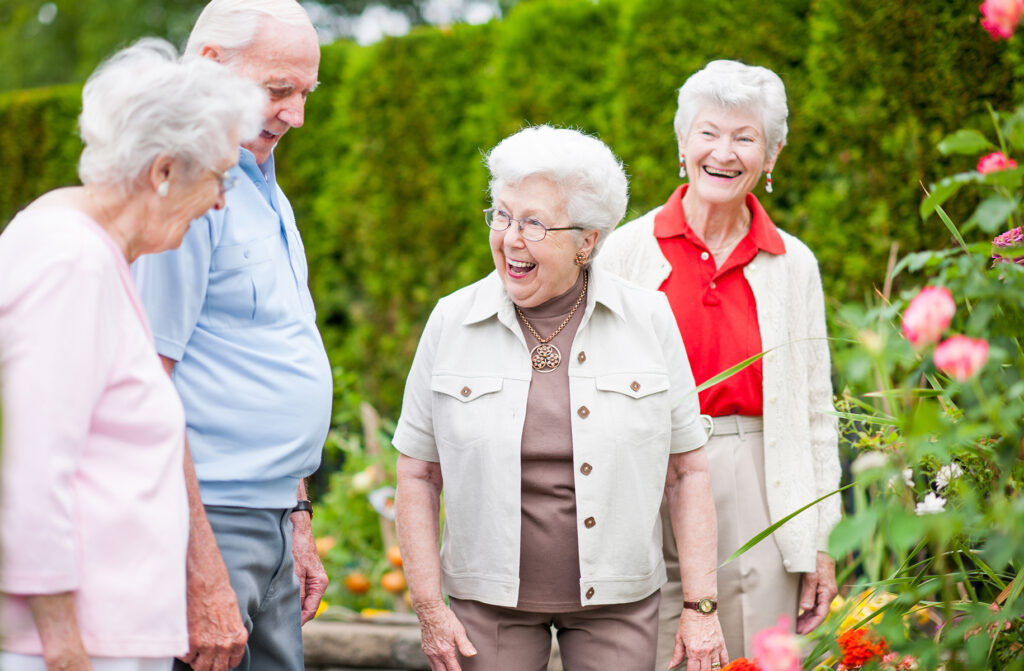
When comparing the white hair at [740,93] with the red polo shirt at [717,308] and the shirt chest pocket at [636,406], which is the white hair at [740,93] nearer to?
the red polo shirt at [717,308]

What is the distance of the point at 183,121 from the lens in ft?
4.99

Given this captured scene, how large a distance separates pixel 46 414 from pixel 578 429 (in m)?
1.08

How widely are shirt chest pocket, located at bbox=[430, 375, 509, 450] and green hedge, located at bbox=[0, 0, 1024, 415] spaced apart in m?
0.97

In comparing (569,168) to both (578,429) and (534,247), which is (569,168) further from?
(578,429)

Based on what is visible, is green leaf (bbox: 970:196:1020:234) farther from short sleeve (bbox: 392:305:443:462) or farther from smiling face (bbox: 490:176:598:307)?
short sleeve (bbox: 392:305:443:462)

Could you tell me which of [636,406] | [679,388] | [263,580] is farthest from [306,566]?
[679,388]

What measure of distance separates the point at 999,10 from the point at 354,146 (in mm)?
4528

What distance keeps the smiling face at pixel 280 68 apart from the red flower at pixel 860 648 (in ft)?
4.61

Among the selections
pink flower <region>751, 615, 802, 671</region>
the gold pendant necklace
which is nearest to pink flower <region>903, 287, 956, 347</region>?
pink flower <region>751, 615, 802, 671</region>

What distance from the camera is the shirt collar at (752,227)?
8.39 ft

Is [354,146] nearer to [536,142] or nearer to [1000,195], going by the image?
[536,142]

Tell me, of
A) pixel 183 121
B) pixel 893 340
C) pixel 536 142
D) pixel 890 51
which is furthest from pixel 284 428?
pixel 890 51

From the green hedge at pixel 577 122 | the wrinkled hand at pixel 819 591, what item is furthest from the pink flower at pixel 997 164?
the green hedge at pixel 577 122

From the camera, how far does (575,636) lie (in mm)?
2176
